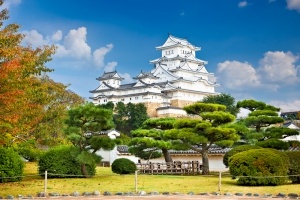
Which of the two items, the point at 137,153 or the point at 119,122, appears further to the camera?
the point at 119,122

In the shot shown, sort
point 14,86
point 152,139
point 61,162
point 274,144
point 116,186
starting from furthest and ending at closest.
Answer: point 152,139 → point 274,144 → point 61,162 → point 116,186 → point 14,86

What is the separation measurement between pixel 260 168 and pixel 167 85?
68.4m

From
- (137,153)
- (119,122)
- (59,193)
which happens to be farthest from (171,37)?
(59,193)

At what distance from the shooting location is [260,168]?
21.1 metres

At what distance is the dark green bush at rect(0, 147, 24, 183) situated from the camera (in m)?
22.8

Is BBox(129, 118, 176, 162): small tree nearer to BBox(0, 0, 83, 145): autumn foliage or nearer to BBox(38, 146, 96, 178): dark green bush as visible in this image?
BBox(38, 146, 96, 178): dark green bush

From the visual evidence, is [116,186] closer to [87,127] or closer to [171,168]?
[87,127]

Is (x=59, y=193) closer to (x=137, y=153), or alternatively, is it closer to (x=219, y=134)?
(x=219, y=134)

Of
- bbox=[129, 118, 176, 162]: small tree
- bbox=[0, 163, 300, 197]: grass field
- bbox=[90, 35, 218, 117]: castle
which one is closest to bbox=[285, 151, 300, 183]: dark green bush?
bbox=[0, 163, 300, 197]: grass field

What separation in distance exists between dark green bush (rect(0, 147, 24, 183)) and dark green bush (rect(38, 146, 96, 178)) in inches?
65.7

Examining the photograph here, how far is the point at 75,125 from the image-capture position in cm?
2456

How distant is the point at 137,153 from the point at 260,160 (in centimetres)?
1406

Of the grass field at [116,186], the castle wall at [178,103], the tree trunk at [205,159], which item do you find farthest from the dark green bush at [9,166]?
the castle wall at [178,103]

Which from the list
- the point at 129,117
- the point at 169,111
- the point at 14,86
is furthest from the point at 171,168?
the point at 169,111
